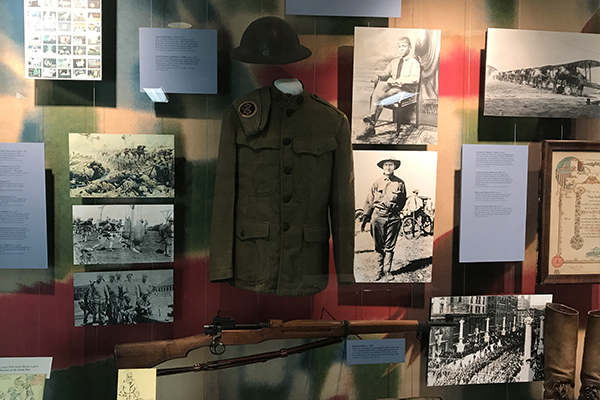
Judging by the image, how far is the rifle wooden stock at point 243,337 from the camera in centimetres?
210

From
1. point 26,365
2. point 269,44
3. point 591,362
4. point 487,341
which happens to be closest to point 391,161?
point 269,44

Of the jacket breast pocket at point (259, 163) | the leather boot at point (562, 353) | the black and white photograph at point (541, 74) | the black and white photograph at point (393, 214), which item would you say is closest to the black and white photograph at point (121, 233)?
the jacket breast pocket at point (259, 163)

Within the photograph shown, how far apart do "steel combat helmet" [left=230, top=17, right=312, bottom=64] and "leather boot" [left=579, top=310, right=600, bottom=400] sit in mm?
1877

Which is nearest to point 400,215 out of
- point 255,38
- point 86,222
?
point 255,38

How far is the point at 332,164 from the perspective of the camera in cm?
204

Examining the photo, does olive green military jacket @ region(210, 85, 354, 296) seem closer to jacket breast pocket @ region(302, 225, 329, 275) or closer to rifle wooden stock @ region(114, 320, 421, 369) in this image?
jacket breast pocket @ region(302, 225, 329, 275)

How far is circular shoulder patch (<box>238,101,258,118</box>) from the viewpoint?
1.99 meters

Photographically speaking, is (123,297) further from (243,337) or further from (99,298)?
(243,337)

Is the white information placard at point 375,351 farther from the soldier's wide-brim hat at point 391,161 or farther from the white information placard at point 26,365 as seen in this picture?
the white information placard at point 26,365

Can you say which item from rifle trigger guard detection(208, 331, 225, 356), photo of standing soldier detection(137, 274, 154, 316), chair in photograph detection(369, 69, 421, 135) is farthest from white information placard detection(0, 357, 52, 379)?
chair in photograph detection(369, 69, 421, 135)

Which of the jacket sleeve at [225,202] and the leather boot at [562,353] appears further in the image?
the leather boot at [562,353]

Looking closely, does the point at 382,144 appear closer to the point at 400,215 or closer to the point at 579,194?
the point at 400,215

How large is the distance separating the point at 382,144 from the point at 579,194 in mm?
986

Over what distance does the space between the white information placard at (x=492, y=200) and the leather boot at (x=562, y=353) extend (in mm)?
437
